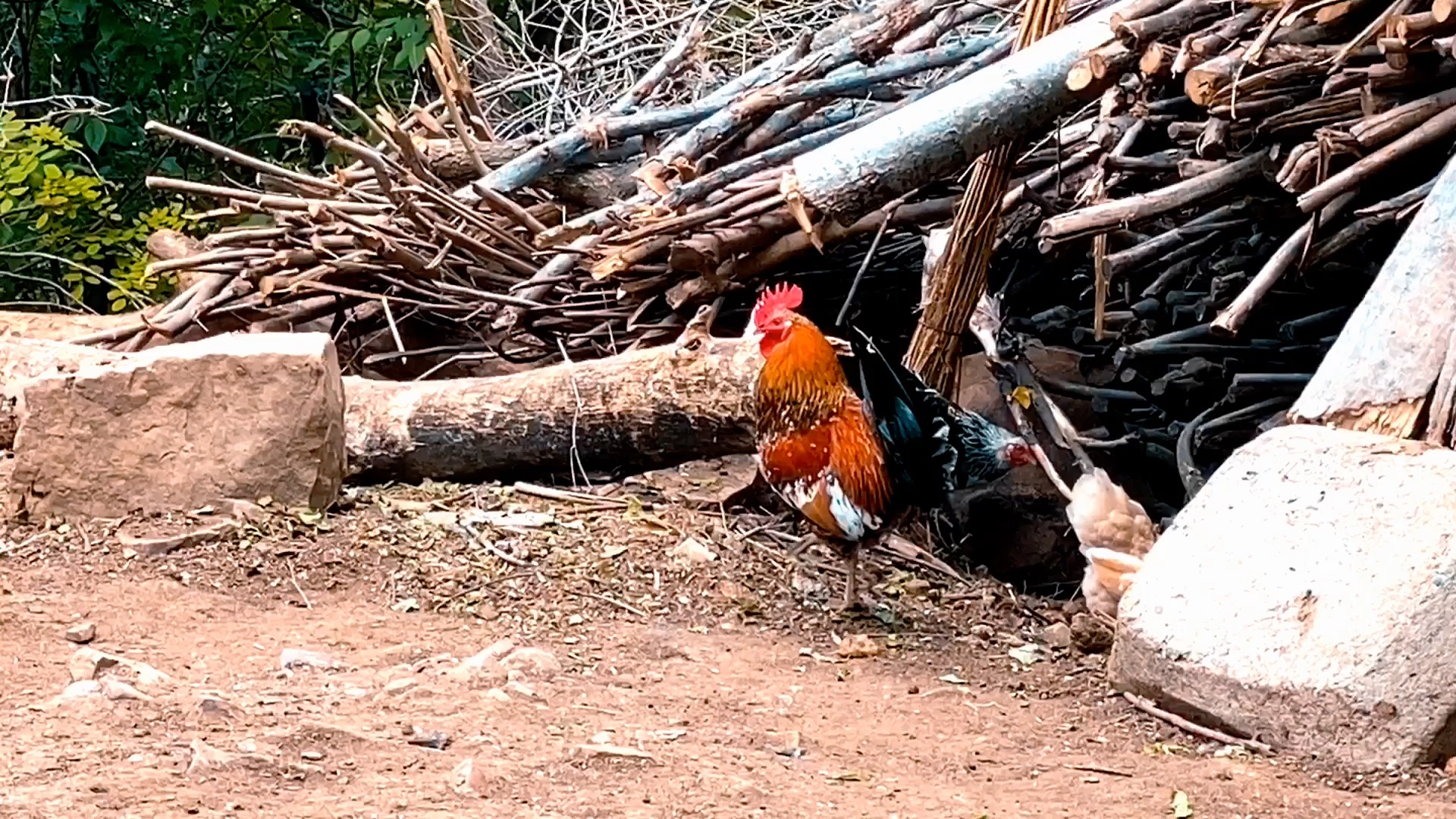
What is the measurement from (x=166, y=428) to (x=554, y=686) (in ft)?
5.33

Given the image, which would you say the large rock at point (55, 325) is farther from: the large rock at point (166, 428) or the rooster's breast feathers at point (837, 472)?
the rooster's breast feathers at point (837, 472)

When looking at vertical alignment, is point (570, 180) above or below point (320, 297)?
above

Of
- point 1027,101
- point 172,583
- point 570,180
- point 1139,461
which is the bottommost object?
point 1139,461

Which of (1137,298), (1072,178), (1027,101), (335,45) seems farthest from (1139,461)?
(335,45)

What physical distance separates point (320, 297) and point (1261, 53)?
3.57 m

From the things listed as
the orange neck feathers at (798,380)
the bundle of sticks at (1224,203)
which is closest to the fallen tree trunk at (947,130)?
the bundle of sticks at (1224,203)

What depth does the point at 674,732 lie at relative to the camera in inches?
113

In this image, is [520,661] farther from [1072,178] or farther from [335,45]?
[335,45]

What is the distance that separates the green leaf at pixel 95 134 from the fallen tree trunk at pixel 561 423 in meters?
4.15

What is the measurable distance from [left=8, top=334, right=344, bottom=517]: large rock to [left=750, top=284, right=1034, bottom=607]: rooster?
4.19 feet

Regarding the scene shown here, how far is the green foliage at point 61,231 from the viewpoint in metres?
6.96

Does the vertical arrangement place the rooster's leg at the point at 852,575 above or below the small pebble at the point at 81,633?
below

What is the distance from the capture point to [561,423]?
15.4 feet

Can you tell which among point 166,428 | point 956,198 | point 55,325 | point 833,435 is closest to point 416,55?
point 55,325
